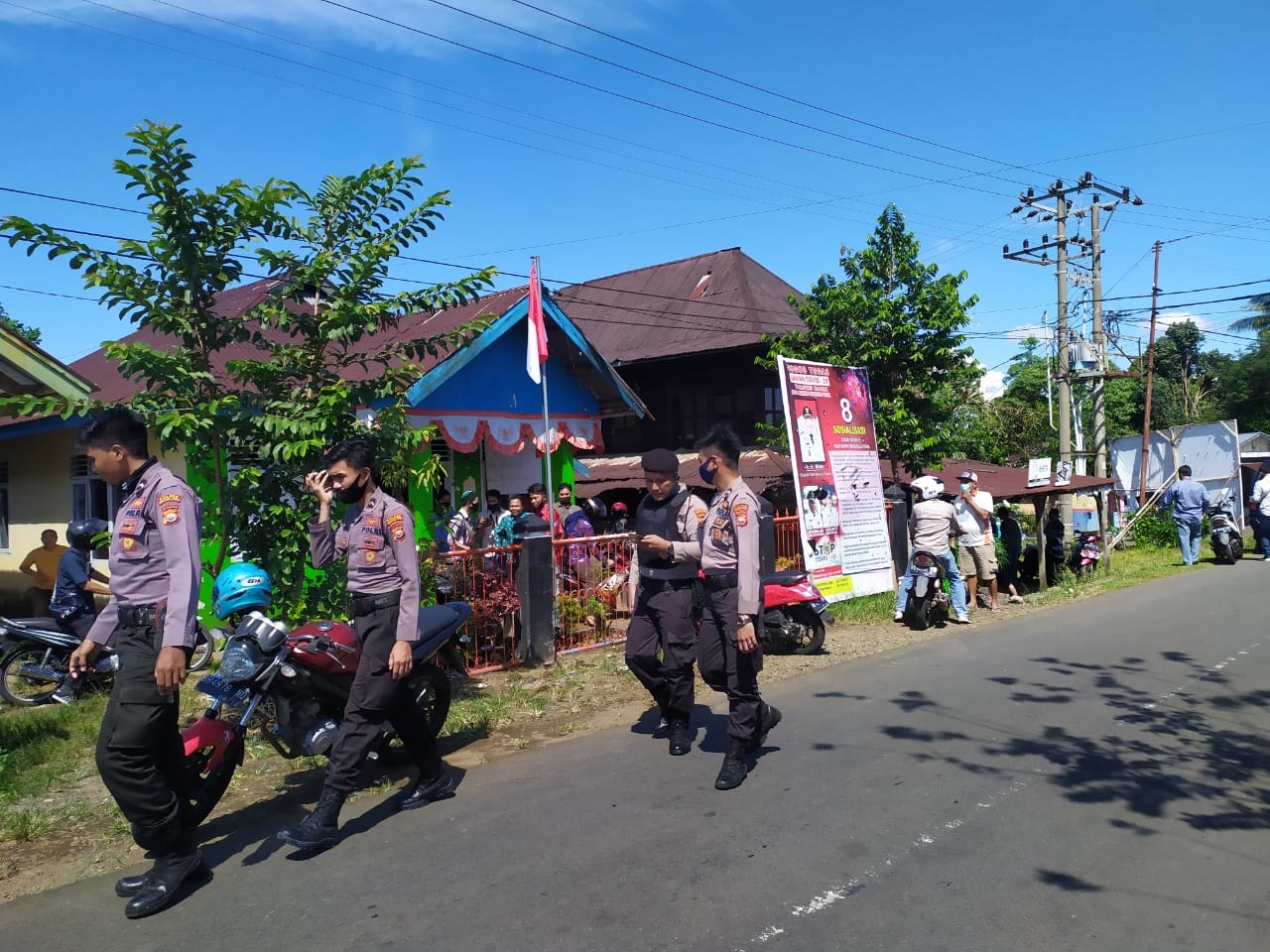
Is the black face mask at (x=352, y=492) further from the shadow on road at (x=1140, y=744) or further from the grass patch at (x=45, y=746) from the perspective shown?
the shadow on road at (x=1140, y=744)

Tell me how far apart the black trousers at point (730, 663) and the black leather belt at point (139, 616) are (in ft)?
9.13

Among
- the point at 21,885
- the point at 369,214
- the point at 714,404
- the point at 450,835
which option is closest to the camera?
the point at 21,885

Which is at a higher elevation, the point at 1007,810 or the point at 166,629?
the point at 166,629

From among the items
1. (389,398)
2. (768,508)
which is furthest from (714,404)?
(389,398)

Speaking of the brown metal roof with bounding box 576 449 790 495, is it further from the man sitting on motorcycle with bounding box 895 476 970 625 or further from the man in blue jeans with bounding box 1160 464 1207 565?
the man in blue jeans with bounding box 1160 464 1207 565

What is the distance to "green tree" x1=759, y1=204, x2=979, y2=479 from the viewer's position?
53.9 feet

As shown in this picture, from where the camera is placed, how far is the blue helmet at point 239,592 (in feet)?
16.5

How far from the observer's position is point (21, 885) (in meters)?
4.22

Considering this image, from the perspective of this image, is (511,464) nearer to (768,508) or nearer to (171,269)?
(768,508)

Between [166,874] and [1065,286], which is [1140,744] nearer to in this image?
[166,874]

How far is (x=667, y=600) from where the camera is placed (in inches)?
228

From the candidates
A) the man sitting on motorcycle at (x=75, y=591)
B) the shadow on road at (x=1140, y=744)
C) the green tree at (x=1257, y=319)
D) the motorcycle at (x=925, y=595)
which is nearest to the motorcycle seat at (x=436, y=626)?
Answer: the shadow on road at (x=1140, y=744)

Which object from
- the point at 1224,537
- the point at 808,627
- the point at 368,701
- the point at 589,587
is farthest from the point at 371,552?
the point at 1224,537

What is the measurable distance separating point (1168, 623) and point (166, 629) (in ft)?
32.7
